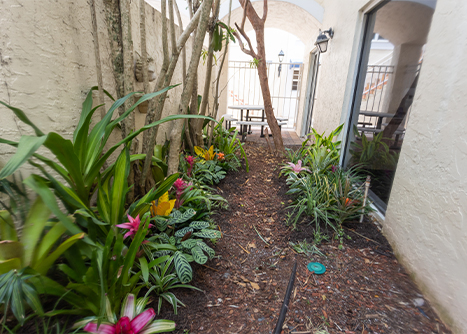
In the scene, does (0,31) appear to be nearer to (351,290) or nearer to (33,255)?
(33,255)

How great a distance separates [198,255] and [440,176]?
52.7 inches

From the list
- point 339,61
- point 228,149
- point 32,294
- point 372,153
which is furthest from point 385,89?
point 32,294

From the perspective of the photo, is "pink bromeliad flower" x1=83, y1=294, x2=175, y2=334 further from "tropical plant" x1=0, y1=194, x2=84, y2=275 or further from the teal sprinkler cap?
Answer: the teal sprinkler cap

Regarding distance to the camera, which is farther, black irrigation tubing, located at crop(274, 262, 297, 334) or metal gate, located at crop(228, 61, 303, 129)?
metal gate, located at crop(228, 61, 303, 129)

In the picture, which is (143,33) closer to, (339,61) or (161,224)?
(161,224)

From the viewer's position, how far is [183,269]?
120 cm

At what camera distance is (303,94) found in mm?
6605

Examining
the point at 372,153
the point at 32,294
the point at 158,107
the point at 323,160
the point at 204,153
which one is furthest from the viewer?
the point at 204,153

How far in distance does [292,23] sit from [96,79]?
227 inches

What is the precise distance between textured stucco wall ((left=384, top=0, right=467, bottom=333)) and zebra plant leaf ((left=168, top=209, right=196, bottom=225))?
53.0 inches

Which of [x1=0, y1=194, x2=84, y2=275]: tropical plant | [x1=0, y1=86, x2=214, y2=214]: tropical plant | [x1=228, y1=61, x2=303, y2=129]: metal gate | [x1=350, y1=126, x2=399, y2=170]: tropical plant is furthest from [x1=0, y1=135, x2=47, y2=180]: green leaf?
[x1=228, y1=61, x2=303, y2=129]: metal gate

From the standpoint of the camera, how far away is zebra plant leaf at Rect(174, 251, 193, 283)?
3.89ft

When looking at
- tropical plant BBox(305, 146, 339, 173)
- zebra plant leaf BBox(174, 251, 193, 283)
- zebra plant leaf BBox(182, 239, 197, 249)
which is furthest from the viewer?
tropical plant BBox(305, 146, 339, 173)

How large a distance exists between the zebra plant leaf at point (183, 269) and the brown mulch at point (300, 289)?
0.11 metres
